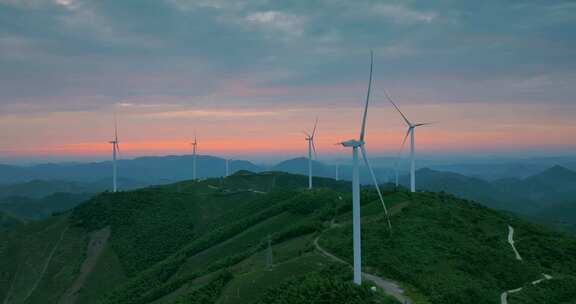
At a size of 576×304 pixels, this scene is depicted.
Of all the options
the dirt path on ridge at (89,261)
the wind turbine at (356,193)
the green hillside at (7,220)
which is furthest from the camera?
the green hillside at (7,220)

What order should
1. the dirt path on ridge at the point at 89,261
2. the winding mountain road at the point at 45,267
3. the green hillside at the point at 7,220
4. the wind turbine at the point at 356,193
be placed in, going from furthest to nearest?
the green hillside at the point at 7,220 → the winding mountain road at the point at 45,267 → the dirt path on ridge at the point at 89,261 → the wind turbine at the point at 356,193

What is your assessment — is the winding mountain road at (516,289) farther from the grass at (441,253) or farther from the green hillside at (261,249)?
the green hillside at (261,249)

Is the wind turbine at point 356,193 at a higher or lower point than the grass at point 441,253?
higher

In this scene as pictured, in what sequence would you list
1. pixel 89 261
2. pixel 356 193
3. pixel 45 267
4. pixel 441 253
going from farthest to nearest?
pixel 89 261
pixel 45 267
pixel 441 253
pixel 356 193

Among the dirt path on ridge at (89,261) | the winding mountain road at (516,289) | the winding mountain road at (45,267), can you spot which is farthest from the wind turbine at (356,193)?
the winding mountain road at (45,267)

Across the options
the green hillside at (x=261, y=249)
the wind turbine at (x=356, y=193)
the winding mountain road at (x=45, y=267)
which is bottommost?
the winding mountain road at (x=45, y=267)

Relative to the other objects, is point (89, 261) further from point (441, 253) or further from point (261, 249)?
point (441, 253)

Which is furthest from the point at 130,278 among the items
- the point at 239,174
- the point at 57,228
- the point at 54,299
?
the point at 239,174

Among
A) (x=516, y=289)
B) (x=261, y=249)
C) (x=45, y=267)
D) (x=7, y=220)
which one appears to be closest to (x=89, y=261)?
(x=45, y=267)

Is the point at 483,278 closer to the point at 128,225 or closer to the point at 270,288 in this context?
the point at 270,288

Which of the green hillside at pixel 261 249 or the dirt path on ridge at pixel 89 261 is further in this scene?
the dirt path on ridge at pixel 89 261
